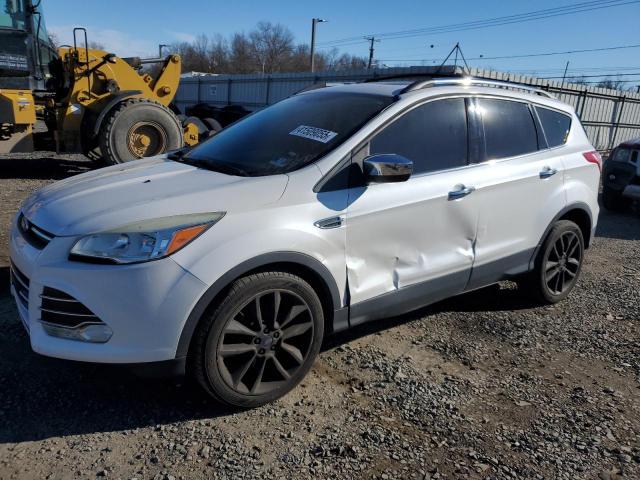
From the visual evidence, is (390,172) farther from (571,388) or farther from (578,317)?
(578,317)

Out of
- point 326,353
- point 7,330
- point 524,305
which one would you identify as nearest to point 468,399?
point 326,353

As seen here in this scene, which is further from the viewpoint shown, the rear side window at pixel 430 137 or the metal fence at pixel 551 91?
the metal fence at pixel 551 91

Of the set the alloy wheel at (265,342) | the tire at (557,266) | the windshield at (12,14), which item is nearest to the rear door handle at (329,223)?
the alloy wheel at (265,342)

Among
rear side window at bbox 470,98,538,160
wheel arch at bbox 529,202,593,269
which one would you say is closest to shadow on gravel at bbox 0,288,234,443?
rear side window at bbox 470,98,538,160

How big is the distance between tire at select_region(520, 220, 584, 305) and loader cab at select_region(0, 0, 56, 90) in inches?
329

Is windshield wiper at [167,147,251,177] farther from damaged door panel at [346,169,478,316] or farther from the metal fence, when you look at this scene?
the metal fence

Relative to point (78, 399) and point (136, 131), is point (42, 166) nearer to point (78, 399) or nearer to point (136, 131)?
point (136, 131)

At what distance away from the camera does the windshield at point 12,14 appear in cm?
812

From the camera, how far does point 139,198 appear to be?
2.65m

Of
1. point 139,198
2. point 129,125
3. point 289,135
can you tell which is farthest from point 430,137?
point 129,125

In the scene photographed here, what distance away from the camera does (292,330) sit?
2855 mm

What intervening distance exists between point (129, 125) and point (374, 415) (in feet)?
24.5

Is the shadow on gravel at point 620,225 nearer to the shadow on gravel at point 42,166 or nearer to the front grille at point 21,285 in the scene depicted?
the front grille at point 21,285

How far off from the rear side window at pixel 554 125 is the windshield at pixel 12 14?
8.18 m
